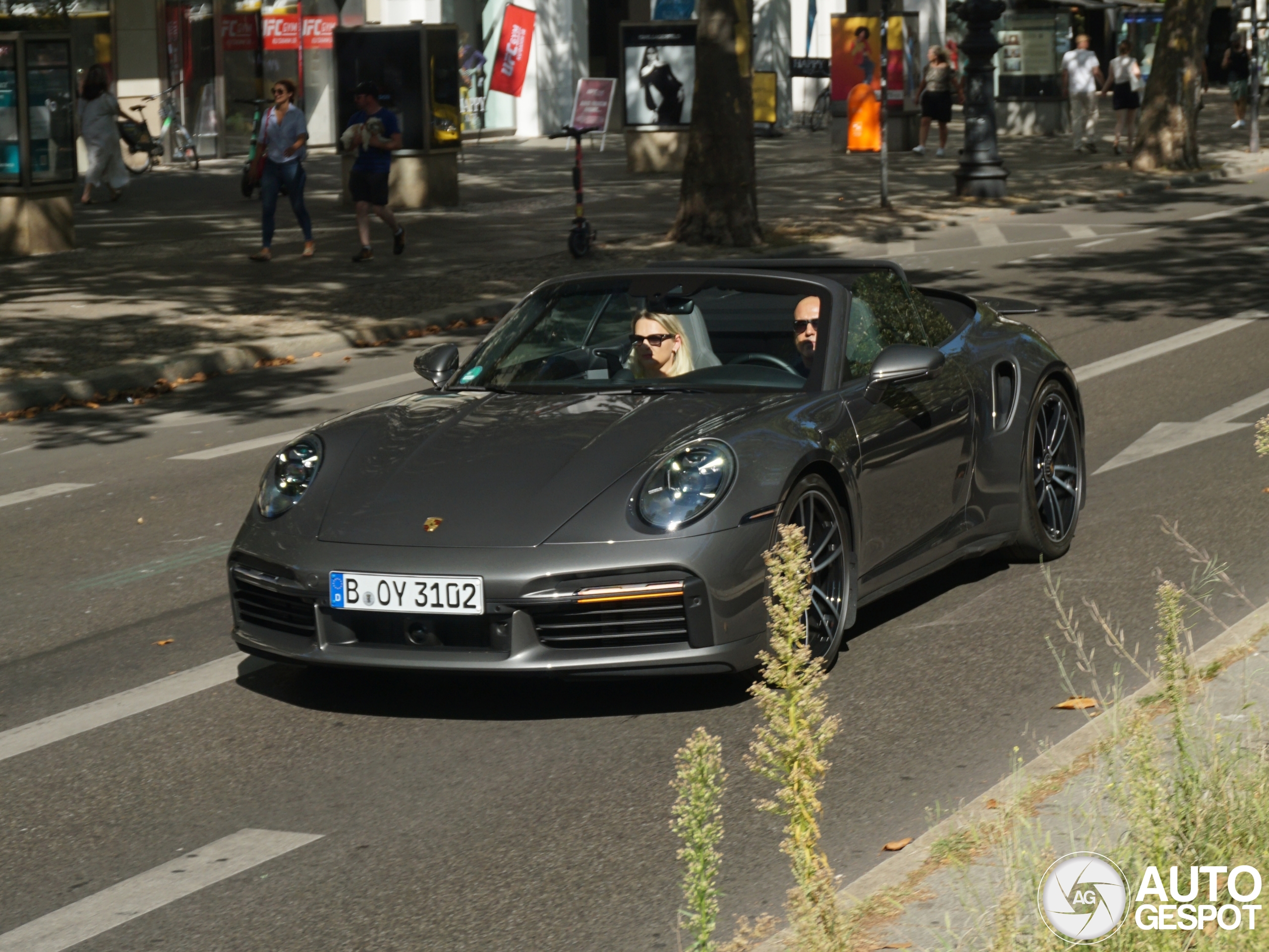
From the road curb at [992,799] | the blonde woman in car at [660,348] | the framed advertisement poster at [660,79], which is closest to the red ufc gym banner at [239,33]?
the framed advertisement poster at [660,79]

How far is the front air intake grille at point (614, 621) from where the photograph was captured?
5625mm

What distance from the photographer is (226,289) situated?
17828 millimetres

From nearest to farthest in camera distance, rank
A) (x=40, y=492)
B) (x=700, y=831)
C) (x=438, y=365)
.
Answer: (x=700, y=831)
(x=438, y=365)
(x=40, y=492)

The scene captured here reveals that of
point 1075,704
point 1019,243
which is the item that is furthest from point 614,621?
point 1019,243

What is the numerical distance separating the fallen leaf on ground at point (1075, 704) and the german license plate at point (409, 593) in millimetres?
1769

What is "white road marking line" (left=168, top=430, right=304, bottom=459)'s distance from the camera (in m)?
11.1

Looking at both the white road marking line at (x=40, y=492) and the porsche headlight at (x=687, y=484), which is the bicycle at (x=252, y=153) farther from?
the porsche headlight at (x=687, y=484)

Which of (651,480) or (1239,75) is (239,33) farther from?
(651,480)

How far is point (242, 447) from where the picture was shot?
1138 centimetres

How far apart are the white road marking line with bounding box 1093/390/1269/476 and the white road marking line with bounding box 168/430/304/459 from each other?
4.76 m

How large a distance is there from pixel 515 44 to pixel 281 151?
20734 mm

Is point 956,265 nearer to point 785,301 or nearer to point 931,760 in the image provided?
point 785,301

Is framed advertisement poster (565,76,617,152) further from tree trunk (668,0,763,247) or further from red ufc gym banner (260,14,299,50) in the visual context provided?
tree trunk (668,0,763,247)

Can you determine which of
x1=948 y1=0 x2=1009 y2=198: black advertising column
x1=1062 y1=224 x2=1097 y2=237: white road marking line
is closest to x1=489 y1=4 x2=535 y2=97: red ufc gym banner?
x1=948 y1=0 x2=1009 y2=198: black advertising column
